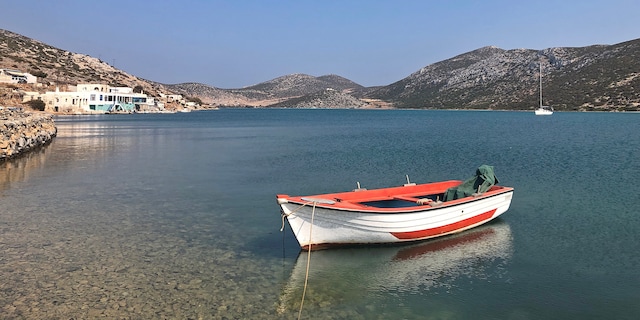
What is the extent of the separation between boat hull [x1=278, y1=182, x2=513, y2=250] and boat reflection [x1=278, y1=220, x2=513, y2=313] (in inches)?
12.7

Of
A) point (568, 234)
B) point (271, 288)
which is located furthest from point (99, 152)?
point (568, 234)

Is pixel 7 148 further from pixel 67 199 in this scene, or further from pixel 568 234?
pixel 568 234

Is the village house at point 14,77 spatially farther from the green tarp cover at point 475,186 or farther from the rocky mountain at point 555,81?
the rocky mountain at point 555,81

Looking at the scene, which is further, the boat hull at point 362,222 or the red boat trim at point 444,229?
the red boat trim at point 444,229

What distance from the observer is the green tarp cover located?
16609 millimetres

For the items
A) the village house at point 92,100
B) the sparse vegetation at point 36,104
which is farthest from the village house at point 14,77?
the sparse vegetation at point 36,104

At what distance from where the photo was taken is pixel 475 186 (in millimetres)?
17125

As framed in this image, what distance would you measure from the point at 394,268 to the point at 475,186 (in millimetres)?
6331

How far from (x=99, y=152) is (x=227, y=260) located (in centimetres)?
2907

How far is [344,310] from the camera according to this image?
9.70 meters

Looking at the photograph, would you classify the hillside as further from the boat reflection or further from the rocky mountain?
the rocky mountain

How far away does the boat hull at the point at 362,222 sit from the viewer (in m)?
12.7

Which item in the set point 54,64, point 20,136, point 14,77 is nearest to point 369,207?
point 20,136

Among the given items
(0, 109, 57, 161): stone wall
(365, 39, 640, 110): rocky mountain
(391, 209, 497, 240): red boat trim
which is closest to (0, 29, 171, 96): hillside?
(0, 109, 57, 161): stone wall
